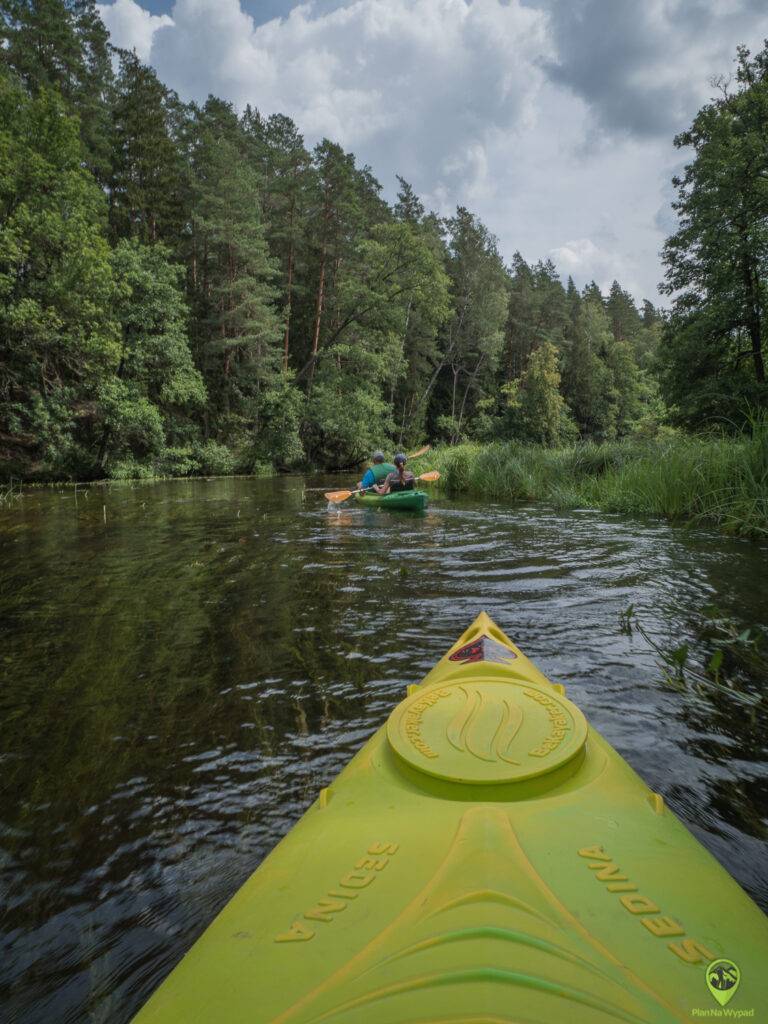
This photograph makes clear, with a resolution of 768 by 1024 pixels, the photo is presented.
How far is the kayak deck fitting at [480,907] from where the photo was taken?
2.58 ft

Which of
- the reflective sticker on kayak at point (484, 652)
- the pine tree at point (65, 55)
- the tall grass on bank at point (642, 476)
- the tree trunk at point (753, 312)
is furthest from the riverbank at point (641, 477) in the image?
Result: the pine tree at point (65, 55)

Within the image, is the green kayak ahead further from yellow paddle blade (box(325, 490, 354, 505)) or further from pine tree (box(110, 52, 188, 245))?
pine tree (box(110, 52, 188, 245))

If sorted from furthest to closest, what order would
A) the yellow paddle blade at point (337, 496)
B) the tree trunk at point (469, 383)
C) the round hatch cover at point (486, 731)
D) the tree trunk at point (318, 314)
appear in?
the tree trunk at point (469, 383)
the tree trunk at point (318, 314)
the yellow paddle blade at point (337, 496)
the round hatch cover at point (486, 731)

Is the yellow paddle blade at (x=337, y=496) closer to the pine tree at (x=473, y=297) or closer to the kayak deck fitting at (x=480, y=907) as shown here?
the kayak deck fitting at (x=480, y=907)

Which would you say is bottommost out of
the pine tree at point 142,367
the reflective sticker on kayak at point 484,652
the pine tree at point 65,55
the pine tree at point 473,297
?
the reflective sticker on kayak at point 484,652

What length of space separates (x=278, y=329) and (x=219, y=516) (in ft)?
60.8

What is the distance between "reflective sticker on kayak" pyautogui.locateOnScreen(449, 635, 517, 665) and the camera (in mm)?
2430

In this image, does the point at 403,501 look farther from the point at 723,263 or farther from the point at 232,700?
the point at 723,263

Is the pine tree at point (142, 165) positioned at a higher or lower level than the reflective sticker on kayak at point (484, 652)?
higher

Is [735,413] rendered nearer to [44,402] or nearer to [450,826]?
[450,826]

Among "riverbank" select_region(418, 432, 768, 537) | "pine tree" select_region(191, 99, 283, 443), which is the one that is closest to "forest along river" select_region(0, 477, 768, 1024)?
"riverbank" select_region(418, 432, 768, 537)

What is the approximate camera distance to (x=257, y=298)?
25.0 metres

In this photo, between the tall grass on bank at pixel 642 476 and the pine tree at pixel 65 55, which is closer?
the tall grass on bank at pixel 642 476

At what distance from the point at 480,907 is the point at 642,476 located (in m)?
8.85
